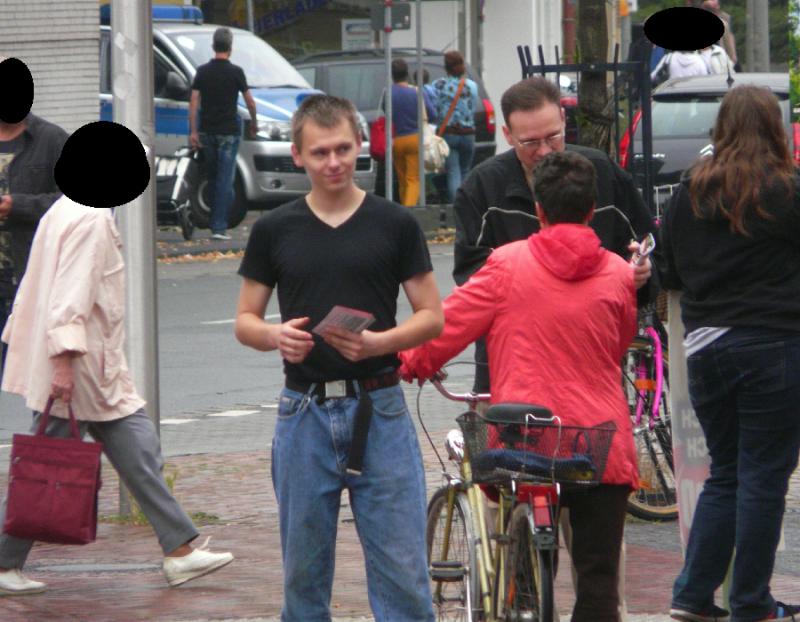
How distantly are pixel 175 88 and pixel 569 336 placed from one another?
16790mm

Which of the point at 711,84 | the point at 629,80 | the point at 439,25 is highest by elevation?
the point at 439,25

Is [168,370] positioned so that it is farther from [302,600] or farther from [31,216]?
[302,600]

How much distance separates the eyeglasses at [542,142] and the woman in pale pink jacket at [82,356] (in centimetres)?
143

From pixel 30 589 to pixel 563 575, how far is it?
1966 millimetres

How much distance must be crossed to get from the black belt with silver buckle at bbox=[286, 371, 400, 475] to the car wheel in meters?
16.8

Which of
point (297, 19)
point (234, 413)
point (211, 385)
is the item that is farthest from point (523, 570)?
point (297, 19)

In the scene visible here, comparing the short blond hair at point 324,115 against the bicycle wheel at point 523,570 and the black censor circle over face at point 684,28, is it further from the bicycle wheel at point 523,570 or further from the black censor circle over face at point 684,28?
the black censor circle over face at point 684,28

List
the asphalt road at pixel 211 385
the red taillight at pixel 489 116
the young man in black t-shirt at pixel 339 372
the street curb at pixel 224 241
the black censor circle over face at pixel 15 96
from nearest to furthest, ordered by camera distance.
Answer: the young man in black t-shirt at pixel 339 372, the black censor circle over face at pixel 15 96, the asphalt road at pixel 211 385, the street curb at pixel 224 241, the red taillight at pixel 489 116

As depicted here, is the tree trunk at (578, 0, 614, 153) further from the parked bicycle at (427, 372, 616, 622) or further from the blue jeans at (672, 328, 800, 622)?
the parked bicycle at (427, 372, 616, 622)

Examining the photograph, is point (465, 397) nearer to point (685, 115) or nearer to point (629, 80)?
point (629, 80)

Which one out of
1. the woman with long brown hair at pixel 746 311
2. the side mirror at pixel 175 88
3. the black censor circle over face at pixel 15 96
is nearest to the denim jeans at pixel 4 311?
the black censor circle over face at pixel 15 96

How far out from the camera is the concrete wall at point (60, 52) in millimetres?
9188

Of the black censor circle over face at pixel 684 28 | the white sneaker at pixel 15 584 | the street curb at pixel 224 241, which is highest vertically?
the black censor circle over face at pixel 684 28

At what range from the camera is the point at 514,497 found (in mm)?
5297
